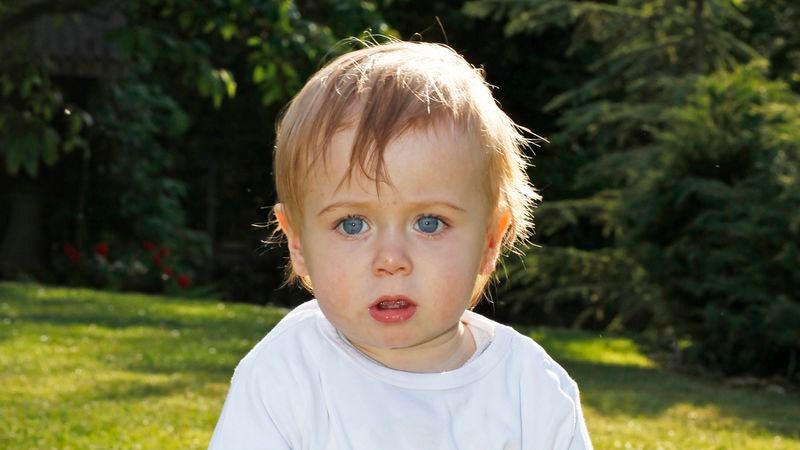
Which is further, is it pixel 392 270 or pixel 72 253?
pixel 72 253

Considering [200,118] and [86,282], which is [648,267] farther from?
[200,118]

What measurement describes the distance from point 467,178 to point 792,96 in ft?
27.0

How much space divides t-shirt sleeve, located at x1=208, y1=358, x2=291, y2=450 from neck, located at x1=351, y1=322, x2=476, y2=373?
0.27m

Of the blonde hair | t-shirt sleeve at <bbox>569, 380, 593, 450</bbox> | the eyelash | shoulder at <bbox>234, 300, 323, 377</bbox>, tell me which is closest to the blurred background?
the blonde hair

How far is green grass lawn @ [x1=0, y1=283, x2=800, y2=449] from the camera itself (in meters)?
5.71

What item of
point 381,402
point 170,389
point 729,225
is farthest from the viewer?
point 729,225

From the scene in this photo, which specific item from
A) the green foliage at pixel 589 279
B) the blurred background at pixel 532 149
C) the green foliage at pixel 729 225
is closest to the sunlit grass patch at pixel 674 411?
the green foliage at pixel 729 225

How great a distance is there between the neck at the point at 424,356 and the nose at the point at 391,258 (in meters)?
0.24

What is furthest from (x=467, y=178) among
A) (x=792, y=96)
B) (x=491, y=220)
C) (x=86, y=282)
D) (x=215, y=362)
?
(x=86, y=282)

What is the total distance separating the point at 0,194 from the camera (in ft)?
58.4

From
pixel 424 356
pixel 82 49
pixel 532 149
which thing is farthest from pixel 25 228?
pixel 424 356

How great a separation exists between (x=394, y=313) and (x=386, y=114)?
1.27 ft

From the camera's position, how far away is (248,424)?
8.18ft

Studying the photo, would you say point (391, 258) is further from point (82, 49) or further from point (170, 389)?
point (82, 49)
